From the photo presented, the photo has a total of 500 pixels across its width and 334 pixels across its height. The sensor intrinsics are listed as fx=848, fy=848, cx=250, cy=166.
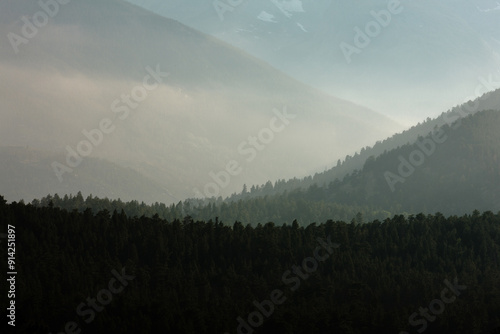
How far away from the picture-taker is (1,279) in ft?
653

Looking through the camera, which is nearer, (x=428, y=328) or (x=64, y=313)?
(x=64, y=313)

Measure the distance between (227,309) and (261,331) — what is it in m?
11.9

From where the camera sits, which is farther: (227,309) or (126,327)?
(227,309)

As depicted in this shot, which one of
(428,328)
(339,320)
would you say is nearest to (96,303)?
(339,320)

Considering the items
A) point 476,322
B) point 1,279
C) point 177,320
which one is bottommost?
point 476,322

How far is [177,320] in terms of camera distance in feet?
613

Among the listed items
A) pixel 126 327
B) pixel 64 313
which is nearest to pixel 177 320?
pixel 126 327

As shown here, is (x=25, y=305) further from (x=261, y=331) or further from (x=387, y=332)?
(x=387, y=332)

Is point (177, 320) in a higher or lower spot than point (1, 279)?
lower

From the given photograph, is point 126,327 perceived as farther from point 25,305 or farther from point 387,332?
point 387,332

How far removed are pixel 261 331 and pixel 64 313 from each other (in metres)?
43.8

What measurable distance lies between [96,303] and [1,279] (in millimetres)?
23604

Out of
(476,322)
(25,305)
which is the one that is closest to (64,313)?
(25,305)

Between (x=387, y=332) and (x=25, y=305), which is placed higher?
(x=25, y=305)
